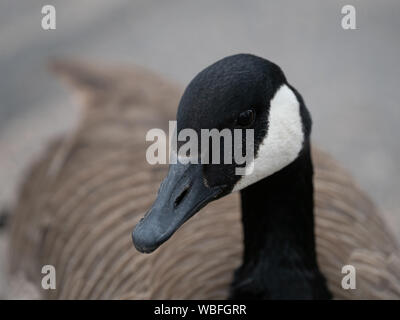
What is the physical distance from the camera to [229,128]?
197 centimetres

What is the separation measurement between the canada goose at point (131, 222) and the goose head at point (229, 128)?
1.6 inches

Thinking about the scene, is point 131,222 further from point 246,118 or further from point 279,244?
point 246,118

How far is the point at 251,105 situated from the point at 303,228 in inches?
20.8

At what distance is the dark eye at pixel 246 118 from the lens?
1.98 metres

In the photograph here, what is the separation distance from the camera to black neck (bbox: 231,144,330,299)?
2262mm

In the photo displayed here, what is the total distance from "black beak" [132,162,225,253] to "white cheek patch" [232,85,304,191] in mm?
159

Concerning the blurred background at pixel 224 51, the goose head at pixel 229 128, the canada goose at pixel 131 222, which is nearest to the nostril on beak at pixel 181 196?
the goose head at pixel 229 128

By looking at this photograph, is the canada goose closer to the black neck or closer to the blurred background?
the black neck

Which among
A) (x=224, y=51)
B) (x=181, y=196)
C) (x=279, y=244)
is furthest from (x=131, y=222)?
(x=224, y=51)

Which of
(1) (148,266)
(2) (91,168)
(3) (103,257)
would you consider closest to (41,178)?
(2) (91,168)

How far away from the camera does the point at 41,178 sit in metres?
3.41

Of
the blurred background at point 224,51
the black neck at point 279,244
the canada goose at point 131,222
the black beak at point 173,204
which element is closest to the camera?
the black beak at point 173,204

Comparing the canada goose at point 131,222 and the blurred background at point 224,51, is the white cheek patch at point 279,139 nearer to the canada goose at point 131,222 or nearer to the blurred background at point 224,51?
the canada goose at point 131,222
